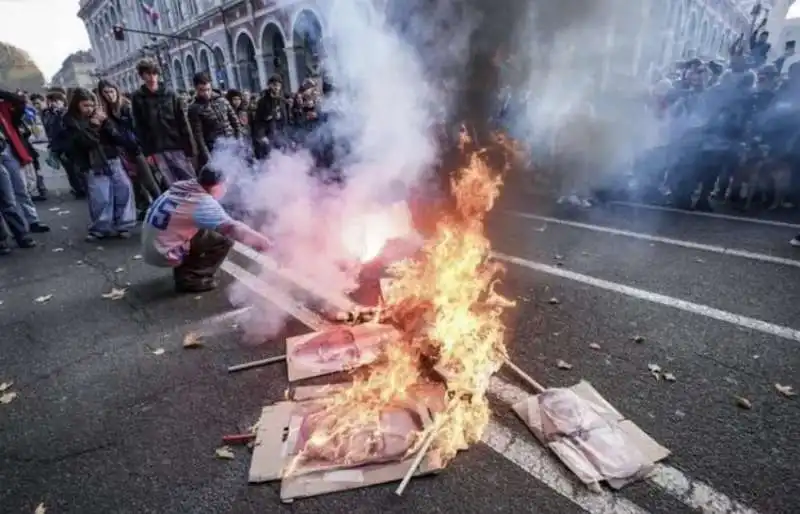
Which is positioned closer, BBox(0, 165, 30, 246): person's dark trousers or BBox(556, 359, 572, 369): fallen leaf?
BBox(556, 359, 572, 369): fallen leaf

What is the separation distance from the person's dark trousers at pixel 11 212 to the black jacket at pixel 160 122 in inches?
73.0

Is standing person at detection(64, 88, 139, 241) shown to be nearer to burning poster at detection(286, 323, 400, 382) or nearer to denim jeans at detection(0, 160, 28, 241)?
denim jeans at detection(0, 160, 28, 241)

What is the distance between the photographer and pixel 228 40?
91.0 ft

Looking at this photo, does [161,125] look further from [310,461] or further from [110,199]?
[310,461]

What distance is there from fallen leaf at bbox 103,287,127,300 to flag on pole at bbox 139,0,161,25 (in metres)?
35.2

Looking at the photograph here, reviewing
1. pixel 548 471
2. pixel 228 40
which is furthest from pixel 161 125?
pixel 228 40

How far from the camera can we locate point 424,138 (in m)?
6.08

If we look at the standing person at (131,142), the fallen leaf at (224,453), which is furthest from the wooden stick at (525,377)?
the standing person at (131,142)

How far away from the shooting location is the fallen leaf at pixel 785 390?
3025mm

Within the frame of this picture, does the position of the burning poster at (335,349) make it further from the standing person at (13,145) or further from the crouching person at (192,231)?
the standing person at (13,145)

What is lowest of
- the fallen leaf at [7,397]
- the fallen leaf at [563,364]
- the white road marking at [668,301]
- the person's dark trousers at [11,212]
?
the fallen leaf at [7,397]

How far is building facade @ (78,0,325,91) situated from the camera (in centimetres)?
2288

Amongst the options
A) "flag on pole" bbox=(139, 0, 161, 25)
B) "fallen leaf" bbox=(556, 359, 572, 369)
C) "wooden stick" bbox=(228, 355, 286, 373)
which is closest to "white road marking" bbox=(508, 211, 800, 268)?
"fallen leaf" bbox=(556, 359, 572, 369)

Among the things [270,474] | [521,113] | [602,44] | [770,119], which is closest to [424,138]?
[602,44]
